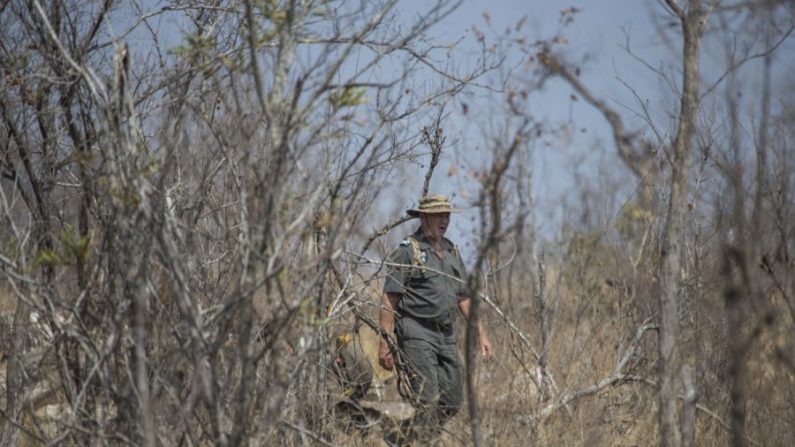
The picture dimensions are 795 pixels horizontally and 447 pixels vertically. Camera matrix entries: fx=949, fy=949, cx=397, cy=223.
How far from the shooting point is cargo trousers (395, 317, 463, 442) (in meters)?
6.47

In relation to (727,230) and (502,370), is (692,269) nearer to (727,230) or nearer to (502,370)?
(727,230)

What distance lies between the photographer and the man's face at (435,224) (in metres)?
6.72

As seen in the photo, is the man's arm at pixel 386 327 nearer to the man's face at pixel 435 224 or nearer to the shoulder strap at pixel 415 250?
the shoulder strap at pixel 415 250

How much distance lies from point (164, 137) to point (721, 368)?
491 centimetres

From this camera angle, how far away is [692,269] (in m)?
7.84

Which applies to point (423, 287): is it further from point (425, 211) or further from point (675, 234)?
point (675, 234)

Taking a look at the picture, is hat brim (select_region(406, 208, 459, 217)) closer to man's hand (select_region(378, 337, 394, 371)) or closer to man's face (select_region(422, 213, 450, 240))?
man's face (select_region(422, 213, 450, 240))

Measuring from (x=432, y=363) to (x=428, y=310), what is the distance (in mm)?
370

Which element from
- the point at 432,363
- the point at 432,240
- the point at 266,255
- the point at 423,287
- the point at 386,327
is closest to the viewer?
the point at 266,255

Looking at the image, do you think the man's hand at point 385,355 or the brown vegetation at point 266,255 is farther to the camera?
the man's hand at point 385,355

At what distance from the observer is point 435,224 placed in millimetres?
6730

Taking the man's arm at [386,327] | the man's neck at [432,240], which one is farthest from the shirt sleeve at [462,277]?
the man's arm at [386,327]

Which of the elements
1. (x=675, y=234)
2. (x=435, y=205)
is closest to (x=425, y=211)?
(x=435, y=205)

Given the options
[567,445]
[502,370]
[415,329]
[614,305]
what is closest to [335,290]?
[415,329]
